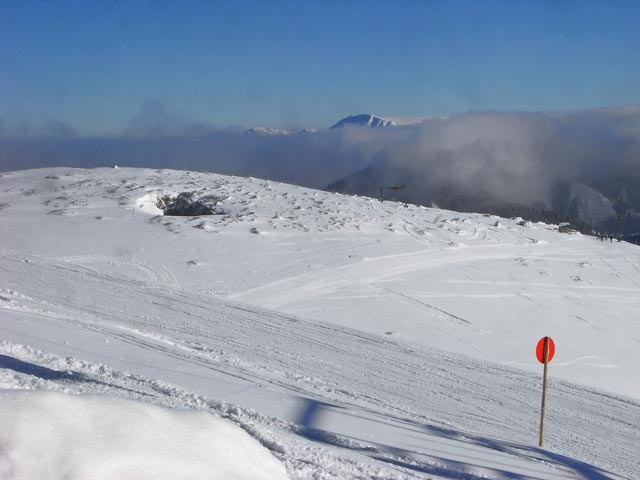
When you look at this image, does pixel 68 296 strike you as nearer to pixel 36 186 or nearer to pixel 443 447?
pixel 443 447

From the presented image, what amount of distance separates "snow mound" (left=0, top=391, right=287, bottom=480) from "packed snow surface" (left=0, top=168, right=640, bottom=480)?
1589 millimetres

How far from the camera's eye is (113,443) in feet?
12.5

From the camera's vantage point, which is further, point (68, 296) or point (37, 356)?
point (68, 296)

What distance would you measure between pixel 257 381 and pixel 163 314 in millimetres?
5647

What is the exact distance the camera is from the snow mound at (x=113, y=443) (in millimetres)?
3488

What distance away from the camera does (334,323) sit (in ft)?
55.9

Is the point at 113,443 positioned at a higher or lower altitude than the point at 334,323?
higher

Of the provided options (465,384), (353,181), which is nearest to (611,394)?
(465,384)

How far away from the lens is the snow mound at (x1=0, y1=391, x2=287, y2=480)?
11.4ft

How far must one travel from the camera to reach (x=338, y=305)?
19.1 metres

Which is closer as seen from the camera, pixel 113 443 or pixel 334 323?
pixel 113 443

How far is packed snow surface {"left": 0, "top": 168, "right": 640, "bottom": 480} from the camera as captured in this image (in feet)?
27.0

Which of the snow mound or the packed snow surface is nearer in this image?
the snow mound

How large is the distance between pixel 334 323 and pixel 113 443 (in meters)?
13.4
